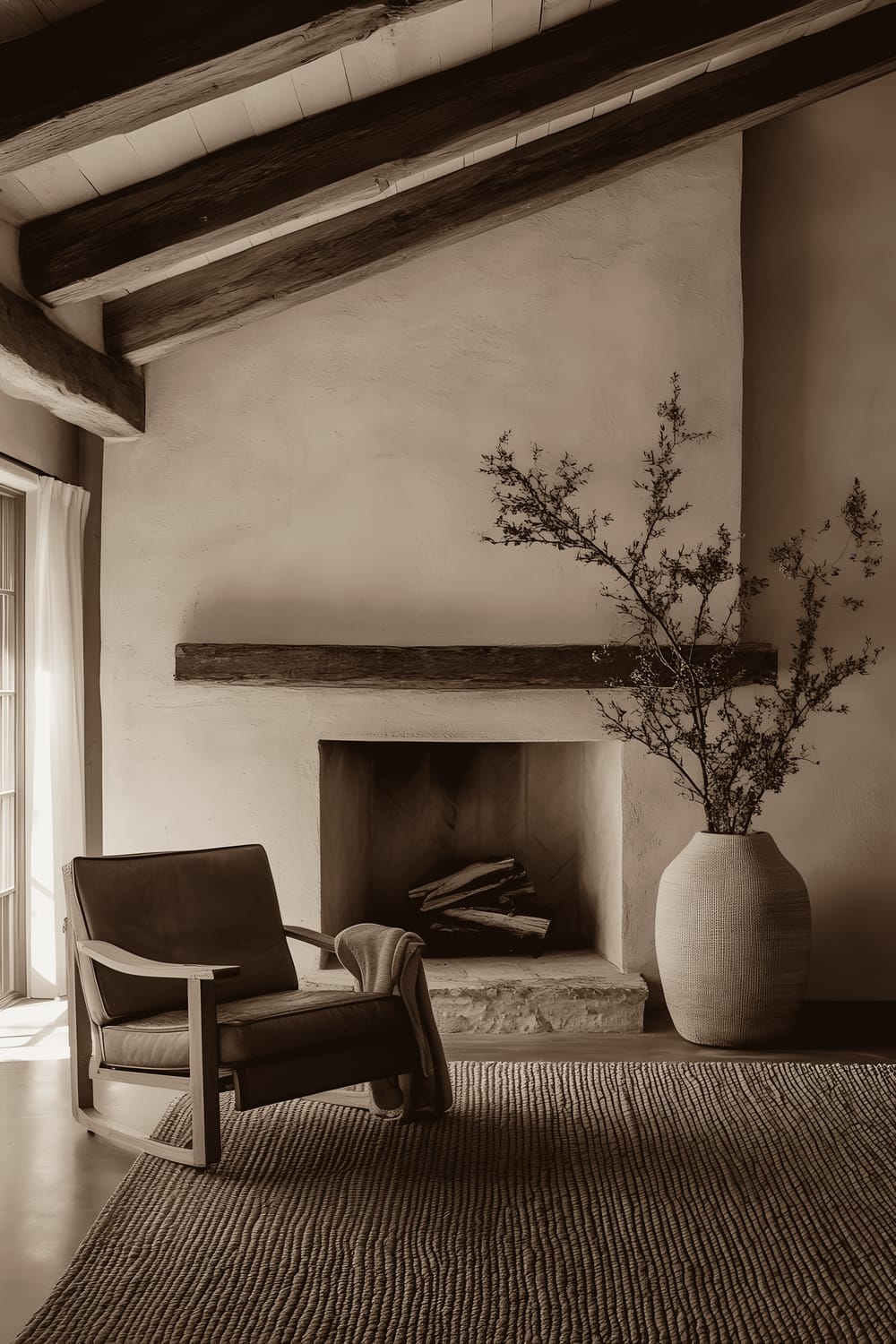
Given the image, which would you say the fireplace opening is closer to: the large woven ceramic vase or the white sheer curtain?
the large woven ceramic vase

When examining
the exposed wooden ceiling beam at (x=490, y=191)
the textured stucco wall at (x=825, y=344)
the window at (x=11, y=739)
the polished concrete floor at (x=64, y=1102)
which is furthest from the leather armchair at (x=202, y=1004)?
the textured stucco wall at (x=825, y=344)

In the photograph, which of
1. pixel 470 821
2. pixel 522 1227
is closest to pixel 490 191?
pixel 470 821

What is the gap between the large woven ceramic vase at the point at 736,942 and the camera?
12.7 feet

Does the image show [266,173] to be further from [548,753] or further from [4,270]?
[548,753]

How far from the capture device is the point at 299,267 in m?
4.08

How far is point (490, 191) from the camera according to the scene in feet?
13.5

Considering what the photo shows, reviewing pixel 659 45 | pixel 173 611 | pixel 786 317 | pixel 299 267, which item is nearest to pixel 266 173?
pixel 299 267

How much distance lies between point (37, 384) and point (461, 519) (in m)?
1.59

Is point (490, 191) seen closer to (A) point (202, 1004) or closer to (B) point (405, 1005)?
(B) point (405, 1005)

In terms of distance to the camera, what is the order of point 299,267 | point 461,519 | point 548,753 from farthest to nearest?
point 548,753, point 461,519, point 299,267

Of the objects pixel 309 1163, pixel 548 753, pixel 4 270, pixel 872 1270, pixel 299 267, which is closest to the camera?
pixel 872 1270

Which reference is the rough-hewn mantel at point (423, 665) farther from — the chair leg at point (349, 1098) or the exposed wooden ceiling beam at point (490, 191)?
the chair leg at point (349, 1098)

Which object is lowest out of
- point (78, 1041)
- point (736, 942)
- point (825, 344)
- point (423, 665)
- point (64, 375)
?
point (78, 1041)

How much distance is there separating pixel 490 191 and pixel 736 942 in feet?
9.05
